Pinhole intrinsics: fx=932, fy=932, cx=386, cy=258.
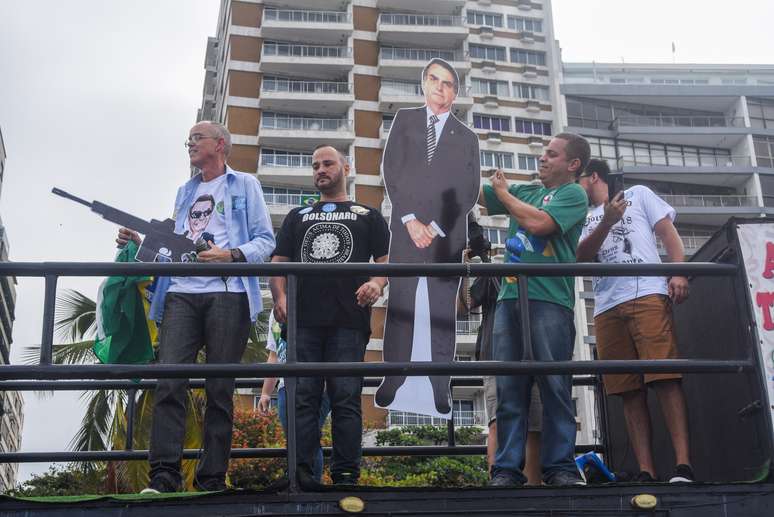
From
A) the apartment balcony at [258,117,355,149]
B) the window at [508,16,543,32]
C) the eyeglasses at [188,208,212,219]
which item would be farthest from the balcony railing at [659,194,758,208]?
the eyeglasses at [188,208,212,219]

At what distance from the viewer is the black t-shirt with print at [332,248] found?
4.51m

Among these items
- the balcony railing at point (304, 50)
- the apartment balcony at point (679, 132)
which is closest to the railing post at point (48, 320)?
the balcony railing at point (304, 50)

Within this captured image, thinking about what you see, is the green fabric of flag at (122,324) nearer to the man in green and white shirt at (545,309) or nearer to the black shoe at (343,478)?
the black shoe at (343,478)

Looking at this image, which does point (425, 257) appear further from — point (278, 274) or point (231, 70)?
point (231, 70)

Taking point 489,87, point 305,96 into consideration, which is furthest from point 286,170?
point 489,87

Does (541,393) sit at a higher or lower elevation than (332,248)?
lower

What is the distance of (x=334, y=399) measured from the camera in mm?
4344

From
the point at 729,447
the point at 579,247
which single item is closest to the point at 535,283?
the point at 579,247

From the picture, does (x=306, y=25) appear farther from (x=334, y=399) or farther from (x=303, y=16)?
(x=334, y=399)

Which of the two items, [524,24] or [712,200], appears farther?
[524,24]

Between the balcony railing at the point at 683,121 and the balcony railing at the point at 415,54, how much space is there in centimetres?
1060

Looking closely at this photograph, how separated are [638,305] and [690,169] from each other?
52.5 metres

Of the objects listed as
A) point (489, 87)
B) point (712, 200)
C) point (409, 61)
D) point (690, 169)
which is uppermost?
point (409, 61)

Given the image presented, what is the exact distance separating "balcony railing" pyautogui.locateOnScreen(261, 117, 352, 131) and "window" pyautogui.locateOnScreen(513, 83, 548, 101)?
36.1 ft
